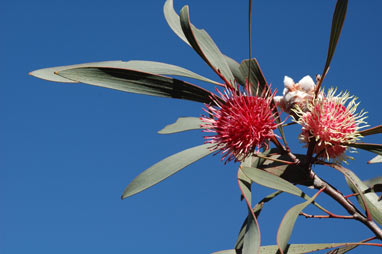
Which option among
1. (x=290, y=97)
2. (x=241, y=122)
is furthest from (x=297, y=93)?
(x=241, y=122)

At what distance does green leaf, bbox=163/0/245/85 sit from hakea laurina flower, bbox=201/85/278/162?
0.17 m

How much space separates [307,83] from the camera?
4.26 feet

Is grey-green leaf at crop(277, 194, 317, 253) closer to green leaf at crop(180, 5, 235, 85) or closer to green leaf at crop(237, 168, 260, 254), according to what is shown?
green leaf at crop(237, 168, 260, 254)

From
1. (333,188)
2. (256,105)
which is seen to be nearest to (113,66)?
(256,105)

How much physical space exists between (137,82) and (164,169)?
0.92ft

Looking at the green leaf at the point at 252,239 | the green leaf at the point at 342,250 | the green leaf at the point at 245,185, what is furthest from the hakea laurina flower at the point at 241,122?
the green leaf at the point at 342,250

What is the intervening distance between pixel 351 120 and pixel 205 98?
44 centimetres

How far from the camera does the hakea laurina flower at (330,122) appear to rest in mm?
1232

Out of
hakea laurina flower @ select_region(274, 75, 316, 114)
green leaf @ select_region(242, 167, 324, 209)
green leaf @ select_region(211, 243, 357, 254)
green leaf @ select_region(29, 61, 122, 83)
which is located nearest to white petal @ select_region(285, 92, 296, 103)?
hakea laurina flower @ select_region(274, 75, 316, 114)

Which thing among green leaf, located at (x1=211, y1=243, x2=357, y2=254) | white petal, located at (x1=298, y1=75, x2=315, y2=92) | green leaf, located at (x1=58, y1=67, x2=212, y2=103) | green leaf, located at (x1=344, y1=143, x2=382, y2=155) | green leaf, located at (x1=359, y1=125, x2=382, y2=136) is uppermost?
green leaf, located at (x1=58, y1=67, x2=212, y2=103)

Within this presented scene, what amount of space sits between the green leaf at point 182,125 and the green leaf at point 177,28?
200 millimetres

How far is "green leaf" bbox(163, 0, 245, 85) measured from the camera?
1.41 meters

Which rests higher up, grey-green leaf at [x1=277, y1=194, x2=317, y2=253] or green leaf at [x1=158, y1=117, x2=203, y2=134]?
green leaf at [x1=158, y1=117, x2=203, y2=134]

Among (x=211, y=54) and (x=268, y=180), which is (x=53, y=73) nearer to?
(x=211, y=54)
